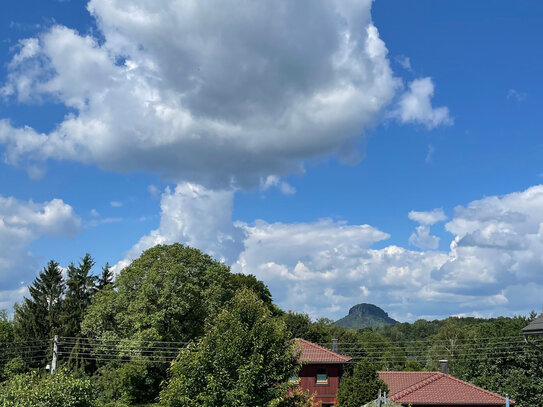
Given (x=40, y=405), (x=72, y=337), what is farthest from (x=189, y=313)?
(x=40, y=405)

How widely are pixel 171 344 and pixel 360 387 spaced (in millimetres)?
19595

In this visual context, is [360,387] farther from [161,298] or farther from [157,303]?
[157,303]

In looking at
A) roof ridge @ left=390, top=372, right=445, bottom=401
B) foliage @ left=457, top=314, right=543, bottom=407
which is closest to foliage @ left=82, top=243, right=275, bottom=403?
roof ridge @ left=390, top=372, right=445, bottom=401

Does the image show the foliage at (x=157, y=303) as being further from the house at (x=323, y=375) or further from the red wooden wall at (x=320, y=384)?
the red wooden wall at (x=320, y=384)

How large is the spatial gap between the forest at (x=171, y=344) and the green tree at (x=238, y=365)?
4 cm

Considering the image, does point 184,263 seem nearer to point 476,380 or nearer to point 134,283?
point 134,283

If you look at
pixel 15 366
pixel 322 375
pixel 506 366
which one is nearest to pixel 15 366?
pixel 15 366

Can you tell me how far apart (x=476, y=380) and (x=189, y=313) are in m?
34.0

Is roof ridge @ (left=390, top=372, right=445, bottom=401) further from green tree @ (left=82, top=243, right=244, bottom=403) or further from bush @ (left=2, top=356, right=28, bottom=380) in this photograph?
bush @ (left=2, top=356, right=28, bottom=380)

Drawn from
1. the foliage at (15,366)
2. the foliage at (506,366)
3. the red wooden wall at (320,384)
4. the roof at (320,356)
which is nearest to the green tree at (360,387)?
the roof at (320,356)

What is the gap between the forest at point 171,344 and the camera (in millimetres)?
17281

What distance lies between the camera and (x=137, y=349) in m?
45.6

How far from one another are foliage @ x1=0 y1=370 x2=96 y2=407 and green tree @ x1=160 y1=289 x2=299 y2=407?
2832mm

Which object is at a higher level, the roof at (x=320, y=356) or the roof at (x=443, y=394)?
the roof at (x=320, y=356)
